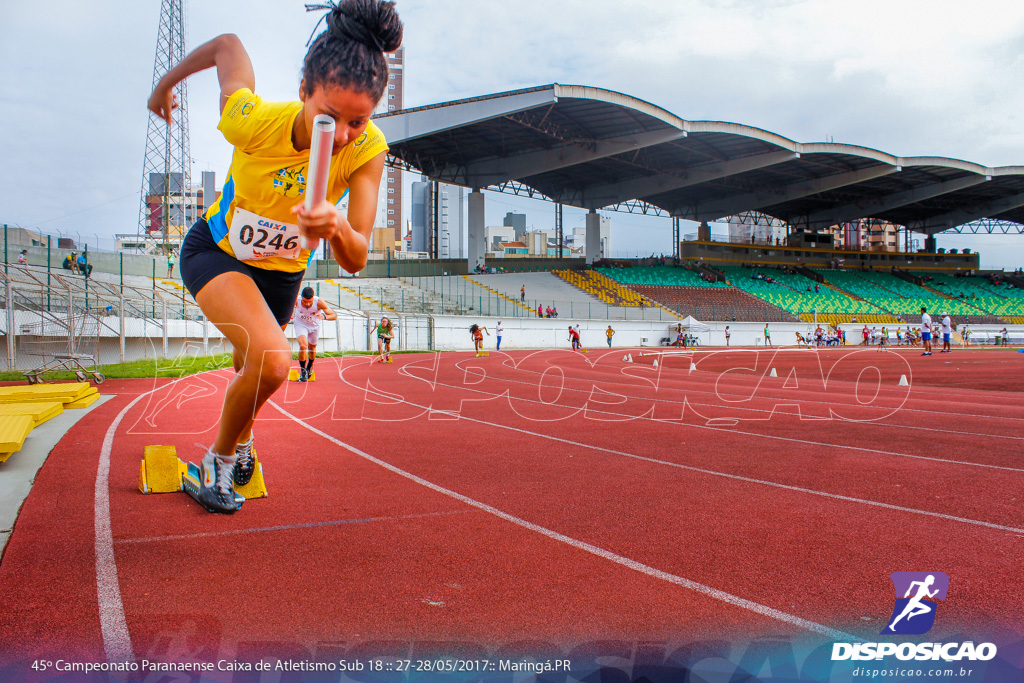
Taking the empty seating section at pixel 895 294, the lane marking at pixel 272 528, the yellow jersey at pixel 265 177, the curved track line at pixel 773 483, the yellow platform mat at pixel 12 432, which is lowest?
the curved track line at pixel 773 483

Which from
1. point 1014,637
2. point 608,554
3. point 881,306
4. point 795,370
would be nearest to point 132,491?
point 608,554

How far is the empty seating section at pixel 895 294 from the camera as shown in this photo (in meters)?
54.3

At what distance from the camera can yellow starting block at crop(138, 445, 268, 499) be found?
4191 millimetres

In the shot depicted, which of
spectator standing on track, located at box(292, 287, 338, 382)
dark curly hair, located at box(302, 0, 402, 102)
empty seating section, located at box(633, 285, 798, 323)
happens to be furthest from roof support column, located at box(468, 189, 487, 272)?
dark curly hair, located at box(302, 0, 402, 102)

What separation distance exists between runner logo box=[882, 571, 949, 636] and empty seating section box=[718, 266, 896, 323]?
5135 cm

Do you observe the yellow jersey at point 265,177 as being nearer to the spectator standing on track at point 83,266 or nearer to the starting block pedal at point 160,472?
the starting block pedal at point 160,472

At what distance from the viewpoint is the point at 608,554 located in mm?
3178

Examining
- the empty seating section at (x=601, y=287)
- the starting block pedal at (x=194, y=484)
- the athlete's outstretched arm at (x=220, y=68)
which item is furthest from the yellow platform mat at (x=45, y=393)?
the empty seating section at (x=601, y=287)

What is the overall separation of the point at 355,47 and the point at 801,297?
56.4m

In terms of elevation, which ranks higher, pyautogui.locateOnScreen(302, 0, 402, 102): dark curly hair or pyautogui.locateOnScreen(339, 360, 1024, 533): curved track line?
pyautogui.locateOnScreen(302, 0, 402, 102): dark curly hair

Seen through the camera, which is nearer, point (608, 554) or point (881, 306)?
point (608, 554)

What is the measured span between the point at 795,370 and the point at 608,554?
2004cm

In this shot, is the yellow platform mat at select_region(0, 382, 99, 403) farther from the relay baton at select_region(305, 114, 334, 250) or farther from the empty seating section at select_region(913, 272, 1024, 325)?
the empty seating section at select_region(913, 272, 1024, 325)

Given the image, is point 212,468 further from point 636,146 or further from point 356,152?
point 636,146
